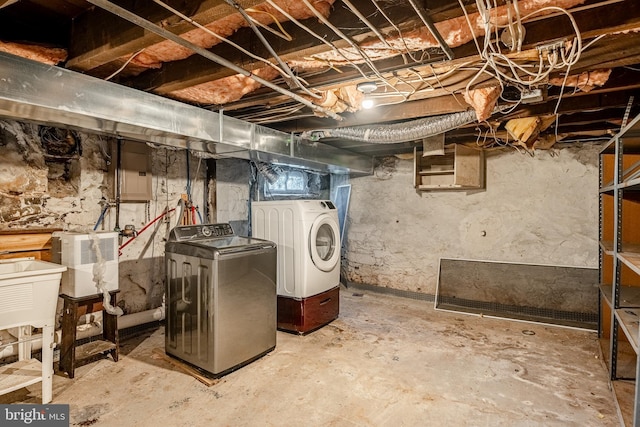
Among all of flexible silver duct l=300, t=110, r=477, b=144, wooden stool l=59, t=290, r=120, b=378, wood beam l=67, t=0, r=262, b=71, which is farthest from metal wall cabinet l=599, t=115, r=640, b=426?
wooden stool l=59, t=290, r=120, b=378

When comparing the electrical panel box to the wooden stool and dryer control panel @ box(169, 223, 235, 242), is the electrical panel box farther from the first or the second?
the wooden stool

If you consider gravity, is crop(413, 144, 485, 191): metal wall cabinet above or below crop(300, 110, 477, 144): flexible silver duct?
below

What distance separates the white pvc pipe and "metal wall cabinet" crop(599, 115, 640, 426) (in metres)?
3.62

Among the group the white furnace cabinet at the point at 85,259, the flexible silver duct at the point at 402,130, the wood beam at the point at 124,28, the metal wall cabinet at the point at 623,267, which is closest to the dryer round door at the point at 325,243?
the flexible silver duct at the point at 402,130

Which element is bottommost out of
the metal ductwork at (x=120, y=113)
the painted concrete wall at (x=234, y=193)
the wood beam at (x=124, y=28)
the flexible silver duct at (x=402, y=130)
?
the painted concrete wall at (x=234, y=193)

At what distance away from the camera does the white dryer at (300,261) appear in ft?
11.1

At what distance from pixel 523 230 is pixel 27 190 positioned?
16.4 ft

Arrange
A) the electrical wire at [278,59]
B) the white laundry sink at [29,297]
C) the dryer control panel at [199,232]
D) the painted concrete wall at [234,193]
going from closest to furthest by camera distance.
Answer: the electrical wire at [278,59]
the white laundry sink at [29,297]
the dryer control panel at [199,232]
the painted concrete wall at [234,193]

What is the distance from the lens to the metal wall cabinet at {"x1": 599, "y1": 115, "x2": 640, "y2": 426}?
6.64 ft

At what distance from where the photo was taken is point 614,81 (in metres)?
2.22

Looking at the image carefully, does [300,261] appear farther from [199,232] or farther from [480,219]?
[480,219]

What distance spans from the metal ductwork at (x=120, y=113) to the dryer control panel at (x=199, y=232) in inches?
27.4

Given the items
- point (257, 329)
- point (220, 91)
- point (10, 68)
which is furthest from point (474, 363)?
point (10, 68)

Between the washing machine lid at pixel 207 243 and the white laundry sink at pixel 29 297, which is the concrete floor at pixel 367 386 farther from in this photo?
the washing machine lid at pixel 207 243
